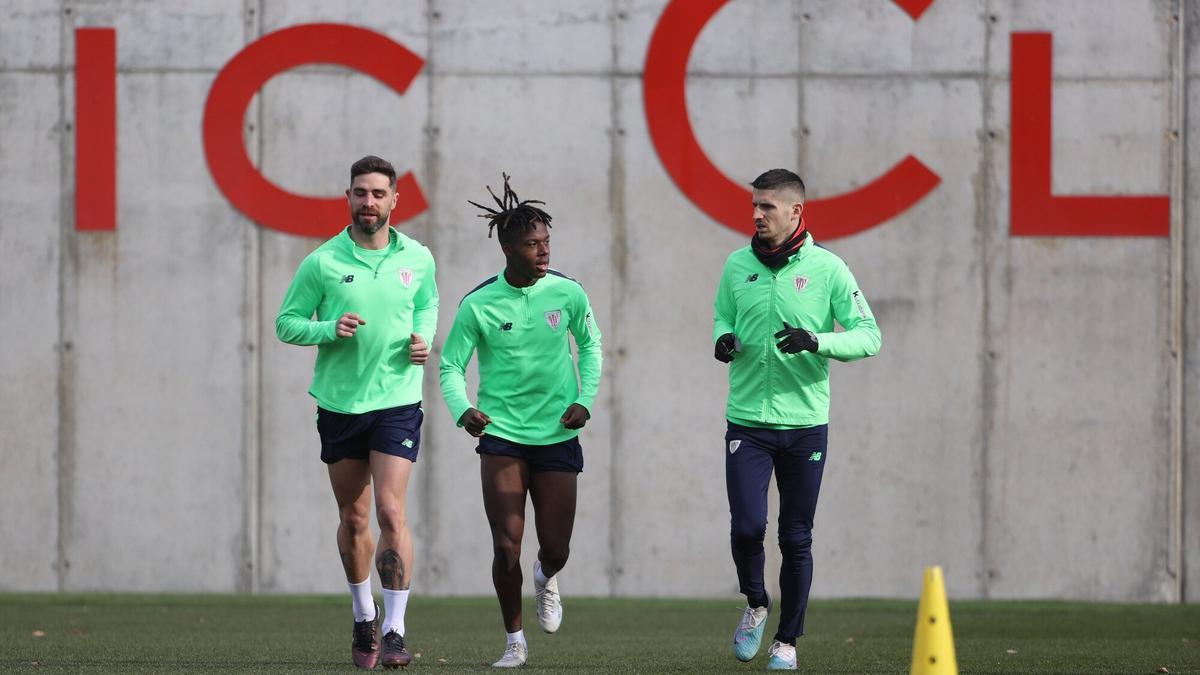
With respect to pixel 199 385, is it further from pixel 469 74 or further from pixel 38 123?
pixel 469 74

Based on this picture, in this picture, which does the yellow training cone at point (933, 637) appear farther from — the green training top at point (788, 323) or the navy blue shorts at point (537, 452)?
the navy blue shorts at point (537, 452)

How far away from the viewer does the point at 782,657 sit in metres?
6.47

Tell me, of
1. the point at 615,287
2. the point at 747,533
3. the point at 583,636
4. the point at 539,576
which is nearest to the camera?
the point at 747,533

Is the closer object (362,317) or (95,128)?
(362,317)

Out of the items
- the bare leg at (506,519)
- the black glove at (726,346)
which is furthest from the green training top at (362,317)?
the black glove at (726,346)

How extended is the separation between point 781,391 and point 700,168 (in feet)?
14.3

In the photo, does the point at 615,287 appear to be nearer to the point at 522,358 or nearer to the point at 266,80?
the point at 266,80

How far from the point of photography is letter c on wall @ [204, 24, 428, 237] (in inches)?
424

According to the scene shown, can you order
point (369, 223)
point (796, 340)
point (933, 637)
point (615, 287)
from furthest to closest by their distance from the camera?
point (615, 287) < point (369, 223) < point (796, 340) < point (933, 637)

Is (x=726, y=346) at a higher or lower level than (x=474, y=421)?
higher

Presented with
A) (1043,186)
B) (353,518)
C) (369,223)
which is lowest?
(353,518)

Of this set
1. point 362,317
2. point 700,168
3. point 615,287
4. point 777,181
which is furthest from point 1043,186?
point 362,317

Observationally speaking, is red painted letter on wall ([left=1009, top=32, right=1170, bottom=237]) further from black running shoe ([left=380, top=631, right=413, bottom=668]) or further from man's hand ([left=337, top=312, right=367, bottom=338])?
black running shoe ([left=380, top=631, right=413, bottom=668])

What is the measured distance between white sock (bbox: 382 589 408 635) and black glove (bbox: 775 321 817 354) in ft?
5.80
